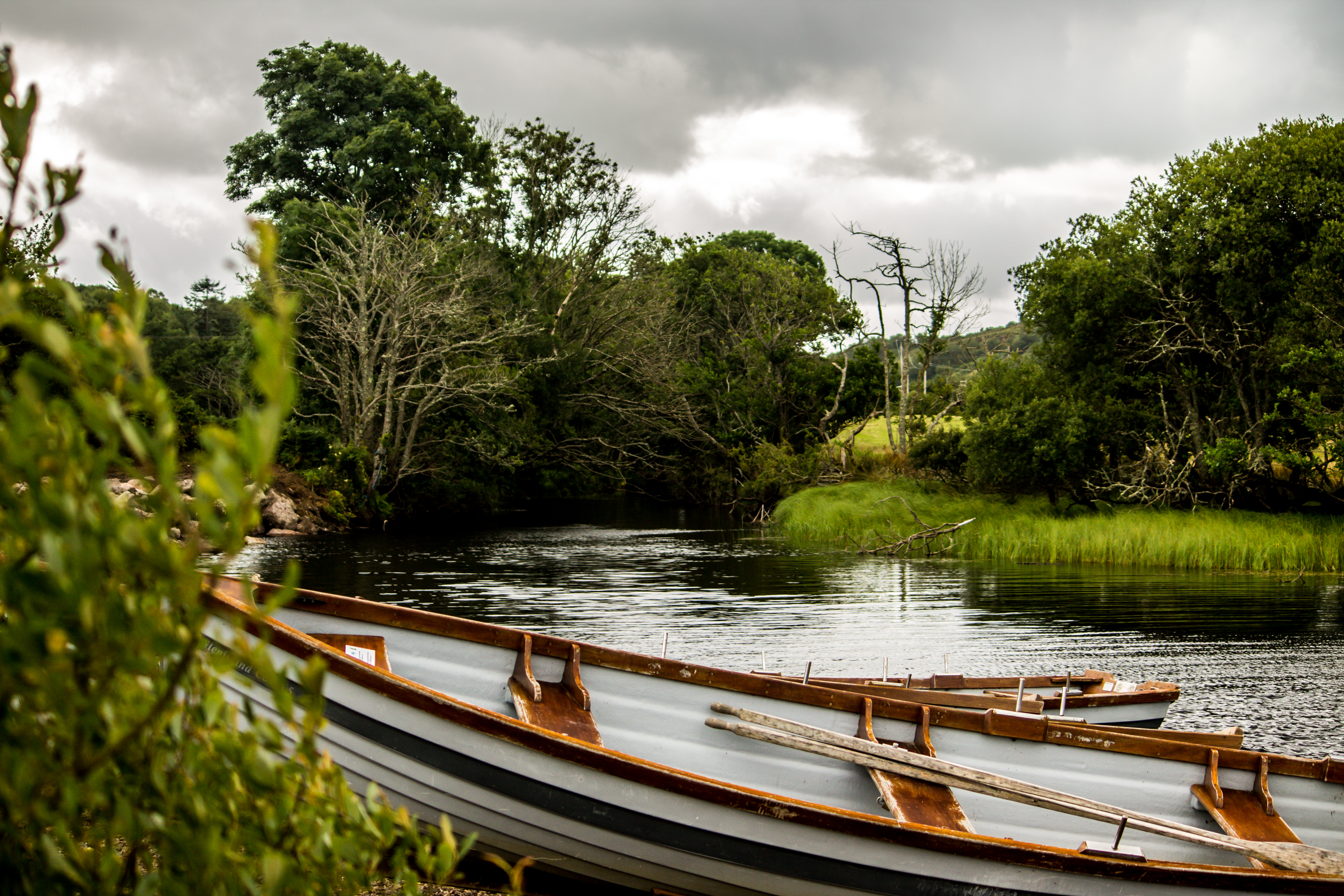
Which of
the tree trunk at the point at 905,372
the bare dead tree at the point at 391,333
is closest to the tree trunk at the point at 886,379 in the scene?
the tree trunk at the point at 905,372

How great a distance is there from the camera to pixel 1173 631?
14.4 metres

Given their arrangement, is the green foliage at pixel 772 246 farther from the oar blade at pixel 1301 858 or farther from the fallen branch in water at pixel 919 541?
the oar blade at pixel 1301 858

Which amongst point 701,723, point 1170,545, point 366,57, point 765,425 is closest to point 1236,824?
point 701,723

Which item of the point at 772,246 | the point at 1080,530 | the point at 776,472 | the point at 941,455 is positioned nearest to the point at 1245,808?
the point at 1080,530

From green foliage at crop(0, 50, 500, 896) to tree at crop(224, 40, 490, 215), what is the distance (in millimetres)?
39068

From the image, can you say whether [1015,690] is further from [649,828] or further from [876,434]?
[876,434]

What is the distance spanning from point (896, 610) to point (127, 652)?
15606 mm

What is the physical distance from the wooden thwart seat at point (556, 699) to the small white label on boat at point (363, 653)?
87cm

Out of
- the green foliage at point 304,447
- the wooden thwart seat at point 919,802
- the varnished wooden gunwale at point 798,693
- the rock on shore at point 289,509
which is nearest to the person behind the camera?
the wooden thwart seat at point 919,802

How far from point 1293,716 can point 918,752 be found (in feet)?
19.9

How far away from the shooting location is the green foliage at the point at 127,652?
4.62 feet

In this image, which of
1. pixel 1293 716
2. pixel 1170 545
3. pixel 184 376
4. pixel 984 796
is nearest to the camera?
pixel 984 796

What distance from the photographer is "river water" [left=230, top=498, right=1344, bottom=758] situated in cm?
1188

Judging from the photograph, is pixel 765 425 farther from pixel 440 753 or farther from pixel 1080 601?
pixel 440 753
